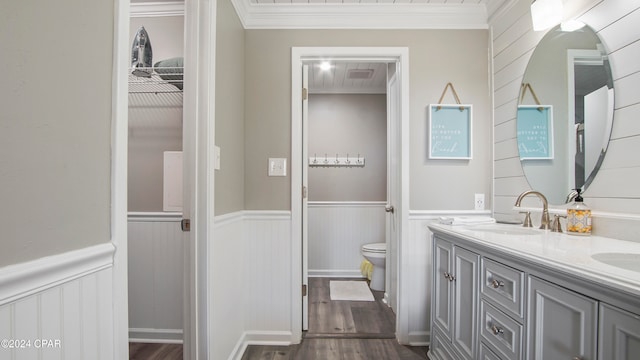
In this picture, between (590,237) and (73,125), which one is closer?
(73,125)

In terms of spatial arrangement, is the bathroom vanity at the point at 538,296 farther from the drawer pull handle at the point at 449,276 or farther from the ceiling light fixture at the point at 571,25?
the ceiling light fixture at the point at 571,25

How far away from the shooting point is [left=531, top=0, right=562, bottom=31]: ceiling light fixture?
4.94 ft

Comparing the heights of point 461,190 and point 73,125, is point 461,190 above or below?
below

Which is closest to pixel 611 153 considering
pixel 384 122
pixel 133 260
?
pixel 384 122

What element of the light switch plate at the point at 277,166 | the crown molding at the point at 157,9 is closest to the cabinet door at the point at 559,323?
the light switch plate at the point at 277,166

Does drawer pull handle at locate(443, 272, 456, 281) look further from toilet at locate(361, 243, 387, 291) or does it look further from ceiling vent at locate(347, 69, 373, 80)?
ceiling vent at locate(347, 69, 373, 80)

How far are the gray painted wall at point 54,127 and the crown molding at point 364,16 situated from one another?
153cm

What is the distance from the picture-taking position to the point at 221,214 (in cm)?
163

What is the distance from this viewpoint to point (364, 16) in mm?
2105

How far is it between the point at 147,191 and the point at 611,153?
2.71 meters

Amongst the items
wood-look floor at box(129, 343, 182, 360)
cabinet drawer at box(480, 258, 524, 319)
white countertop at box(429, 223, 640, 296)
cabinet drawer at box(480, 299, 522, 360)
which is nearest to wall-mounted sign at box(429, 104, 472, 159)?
white countertop at box(429, 223, 640, 296)

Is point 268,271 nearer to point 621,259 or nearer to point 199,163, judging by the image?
point 199,163

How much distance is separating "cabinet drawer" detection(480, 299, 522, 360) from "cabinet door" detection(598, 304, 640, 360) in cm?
33

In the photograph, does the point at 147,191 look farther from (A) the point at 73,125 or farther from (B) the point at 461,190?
(B) the point at 461,190
